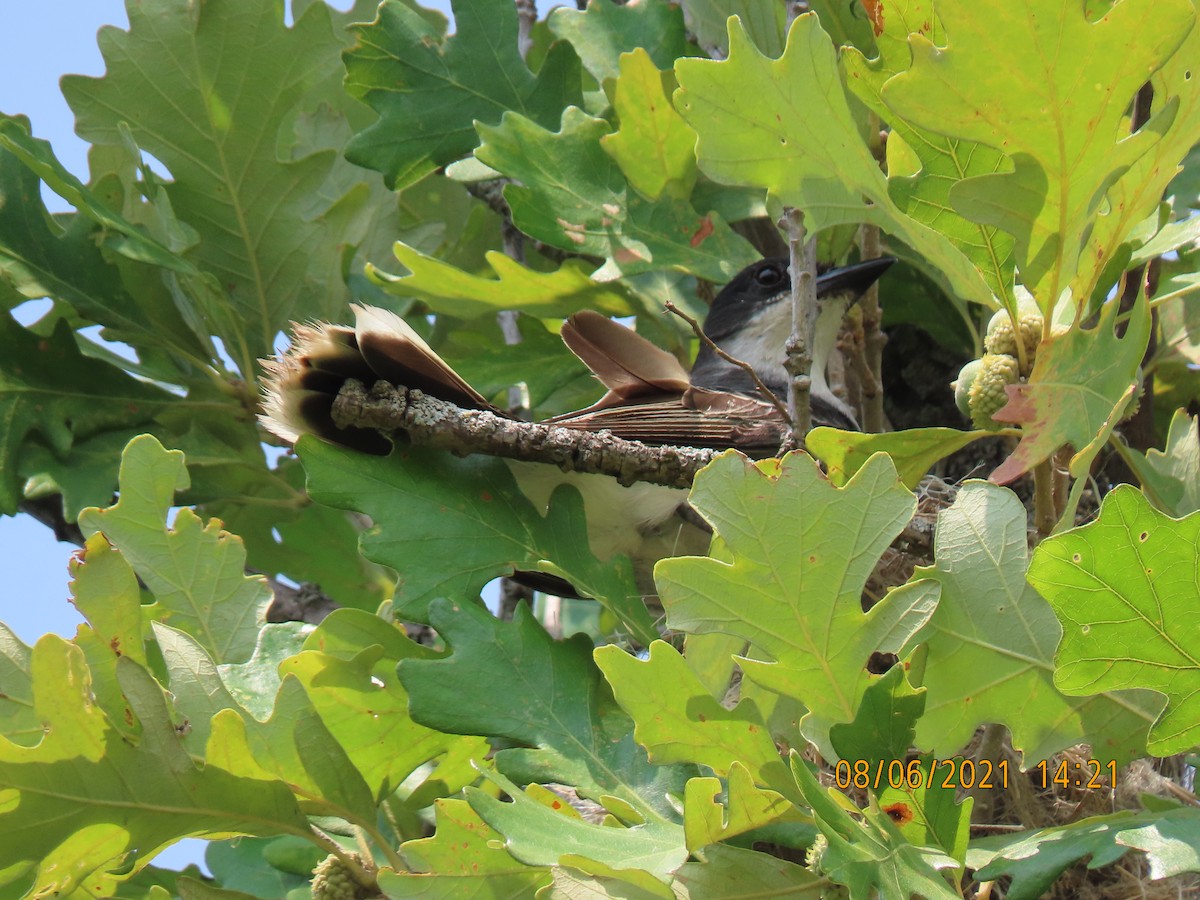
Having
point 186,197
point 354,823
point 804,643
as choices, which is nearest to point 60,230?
point 186,197

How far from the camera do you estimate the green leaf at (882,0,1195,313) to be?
72.2 inches

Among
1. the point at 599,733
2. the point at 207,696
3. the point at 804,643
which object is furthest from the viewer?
the point at 599,733

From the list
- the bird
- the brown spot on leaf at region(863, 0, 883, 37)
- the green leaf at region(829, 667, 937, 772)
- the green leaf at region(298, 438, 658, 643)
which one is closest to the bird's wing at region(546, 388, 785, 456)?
the bird

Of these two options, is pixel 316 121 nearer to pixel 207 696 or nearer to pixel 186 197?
pixel 186 197

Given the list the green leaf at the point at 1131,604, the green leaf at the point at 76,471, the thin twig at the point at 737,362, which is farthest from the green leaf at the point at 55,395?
the green leaf at the point at 1131,604

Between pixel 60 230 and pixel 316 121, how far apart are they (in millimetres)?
900

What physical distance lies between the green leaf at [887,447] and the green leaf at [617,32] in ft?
5.44

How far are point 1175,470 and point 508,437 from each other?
4.29ft

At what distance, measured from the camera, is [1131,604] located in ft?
5.42

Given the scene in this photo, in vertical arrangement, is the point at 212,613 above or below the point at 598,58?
below

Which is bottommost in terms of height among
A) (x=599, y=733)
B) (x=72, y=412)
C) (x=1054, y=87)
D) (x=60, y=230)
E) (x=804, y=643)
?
(x=599, y=733)

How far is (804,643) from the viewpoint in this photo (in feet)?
5.96

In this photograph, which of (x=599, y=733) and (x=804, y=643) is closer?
(x=804, y=643)

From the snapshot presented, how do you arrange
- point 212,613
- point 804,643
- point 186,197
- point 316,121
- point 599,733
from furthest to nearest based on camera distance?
point 316,121
point 186,197
point 212,613
point 599,733
point 804,643
